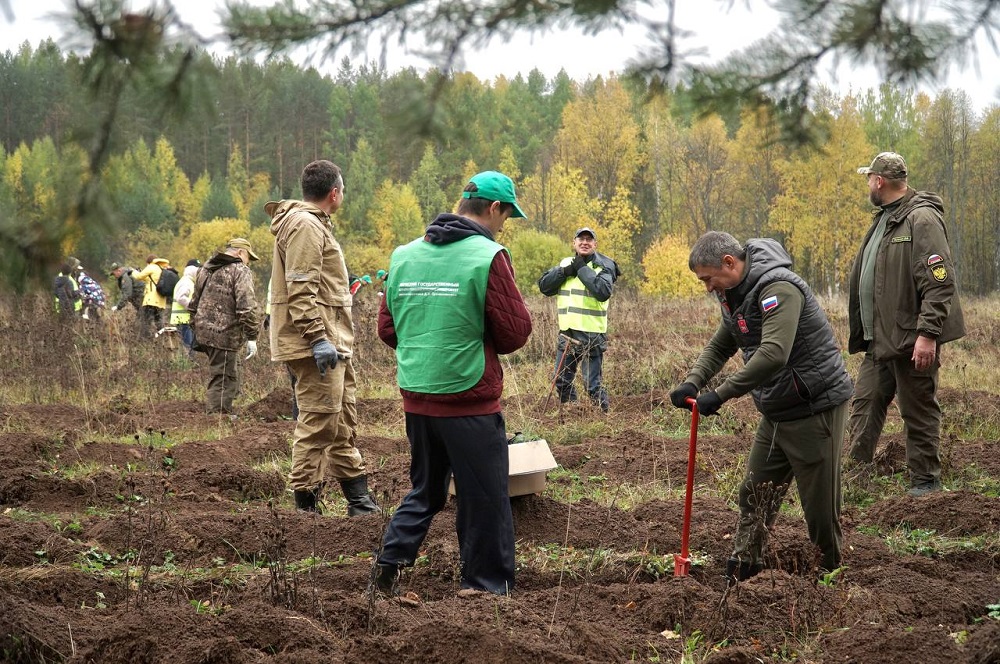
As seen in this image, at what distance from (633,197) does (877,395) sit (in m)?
37.7

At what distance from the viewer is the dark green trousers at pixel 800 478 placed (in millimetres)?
4137

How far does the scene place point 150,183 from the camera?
113 inches

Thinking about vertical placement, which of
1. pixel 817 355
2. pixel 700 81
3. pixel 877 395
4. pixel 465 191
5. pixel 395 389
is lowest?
pixel 395 389

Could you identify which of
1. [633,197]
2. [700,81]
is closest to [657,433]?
[700,81]

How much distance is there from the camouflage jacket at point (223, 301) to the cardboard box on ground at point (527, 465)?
4.60 meters

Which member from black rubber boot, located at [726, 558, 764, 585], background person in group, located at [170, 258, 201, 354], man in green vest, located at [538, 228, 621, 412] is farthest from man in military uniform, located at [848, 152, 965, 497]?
background person in group, located at [170, 258, 201, 354]

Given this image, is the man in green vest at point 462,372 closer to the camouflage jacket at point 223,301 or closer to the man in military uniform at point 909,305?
the man in military uniform at point 909,305

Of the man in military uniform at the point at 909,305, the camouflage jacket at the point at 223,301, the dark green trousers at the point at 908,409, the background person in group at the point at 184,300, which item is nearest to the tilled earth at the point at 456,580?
the dark green trousers at the point at 908,409

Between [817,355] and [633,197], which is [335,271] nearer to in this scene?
[817,355]

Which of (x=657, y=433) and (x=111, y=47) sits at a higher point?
(x=111, y=47)

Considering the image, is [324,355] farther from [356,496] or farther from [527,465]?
[527,465]

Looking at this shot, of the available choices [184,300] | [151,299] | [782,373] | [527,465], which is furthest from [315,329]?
[151,299]

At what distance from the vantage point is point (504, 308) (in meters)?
4.01

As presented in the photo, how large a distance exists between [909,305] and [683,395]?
255 cm
